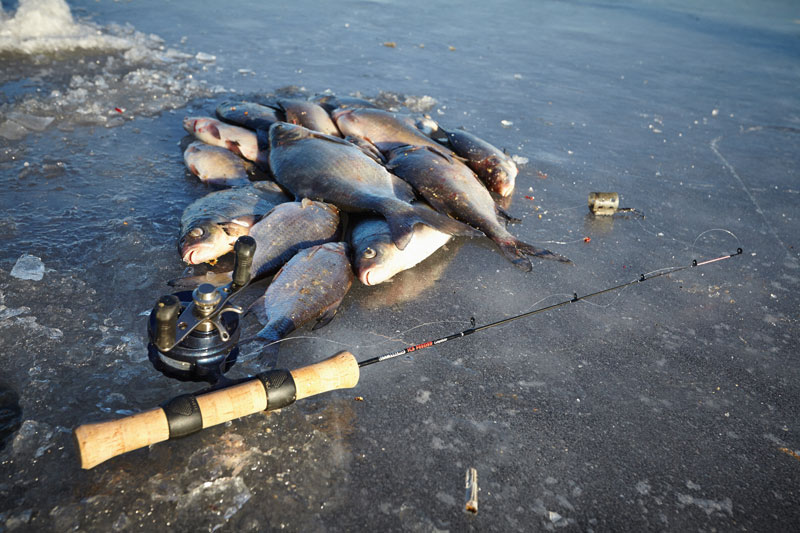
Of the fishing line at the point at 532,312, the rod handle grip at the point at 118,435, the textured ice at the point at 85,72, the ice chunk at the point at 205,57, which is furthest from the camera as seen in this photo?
the ice chunk at the point at 205,57

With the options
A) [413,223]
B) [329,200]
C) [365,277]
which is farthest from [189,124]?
[365,277]

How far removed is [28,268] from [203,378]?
1450mm

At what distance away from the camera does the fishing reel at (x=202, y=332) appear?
7.29 feet

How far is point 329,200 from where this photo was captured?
3.74 m

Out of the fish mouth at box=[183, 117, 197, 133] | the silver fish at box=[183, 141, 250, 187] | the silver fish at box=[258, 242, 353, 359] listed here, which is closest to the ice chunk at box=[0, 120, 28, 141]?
the fish mouth at box=[183, 117, 197, 133]

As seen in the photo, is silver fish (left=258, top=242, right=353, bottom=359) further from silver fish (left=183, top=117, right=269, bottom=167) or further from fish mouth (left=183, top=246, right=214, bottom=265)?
silver fish (left=183, top=117, right=269, bottom=167)

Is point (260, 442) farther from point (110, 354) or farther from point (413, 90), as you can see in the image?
point (413, 90)

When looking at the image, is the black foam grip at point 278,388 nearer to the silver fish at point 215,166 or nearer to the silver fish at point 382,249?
the silver fish at point 382,249

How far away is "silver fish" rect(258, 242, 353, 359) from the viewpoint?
2.79 metres

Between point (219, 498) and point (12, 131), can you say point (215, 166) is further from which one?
point (219, 498)

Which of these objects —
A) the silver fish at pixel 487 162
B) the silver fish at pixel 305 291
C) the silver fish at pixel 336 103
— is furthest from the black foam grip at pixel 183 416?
the silver fish at pixel 336 103

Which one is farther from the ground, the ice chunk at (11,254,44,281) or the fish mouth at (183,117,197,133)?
the fish mouth at (183,117,197,133)

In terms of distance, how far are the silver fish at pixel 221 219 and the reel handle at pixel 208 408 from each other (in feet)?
4.32

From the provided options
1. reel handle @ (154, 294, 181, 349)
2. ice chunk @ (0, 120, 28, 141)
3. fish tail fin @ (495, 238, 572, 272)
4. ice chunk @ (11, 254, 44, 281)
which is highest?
reel handle @ (154, 294, 181, 349)
